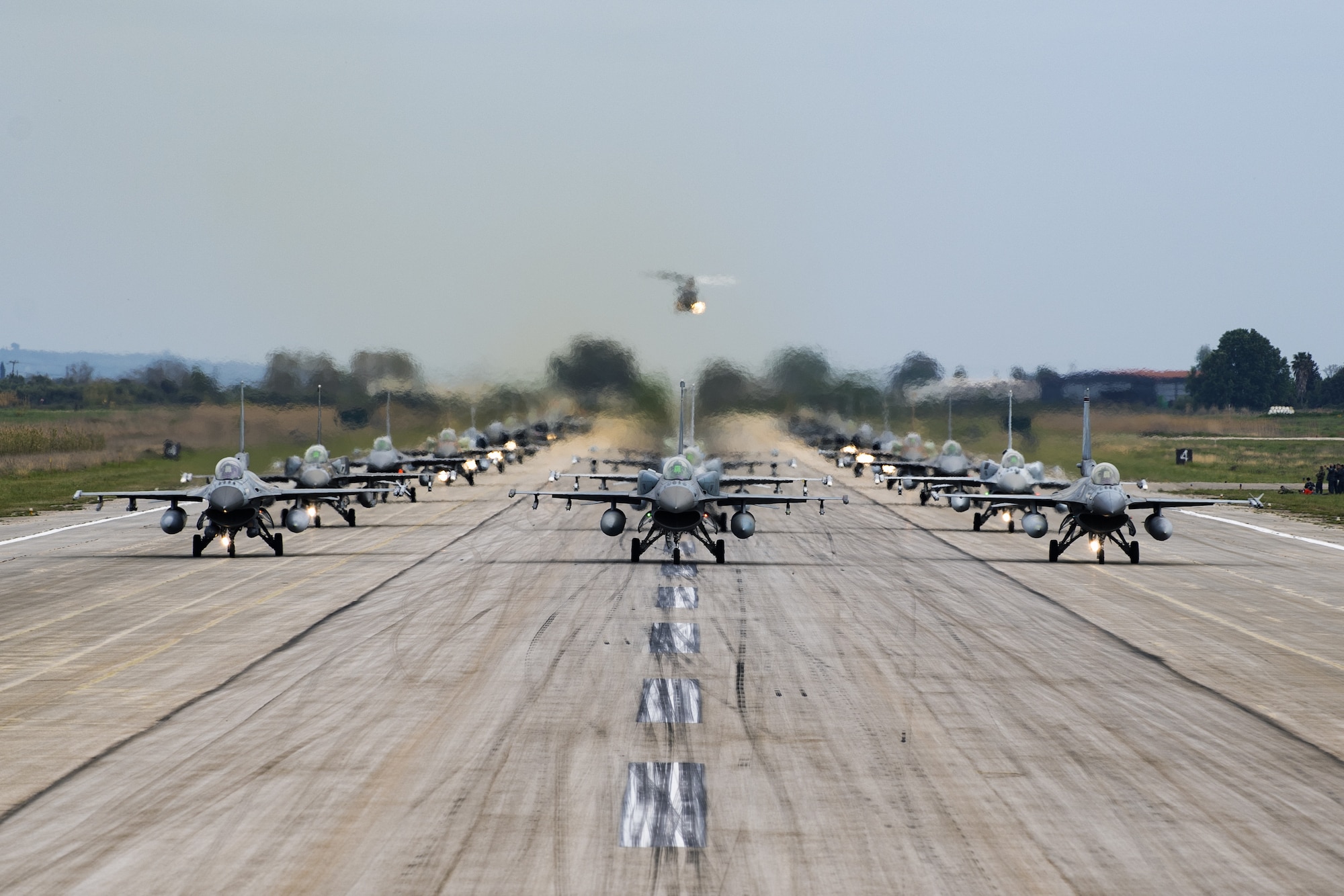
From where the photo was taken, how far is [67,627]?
32.3m

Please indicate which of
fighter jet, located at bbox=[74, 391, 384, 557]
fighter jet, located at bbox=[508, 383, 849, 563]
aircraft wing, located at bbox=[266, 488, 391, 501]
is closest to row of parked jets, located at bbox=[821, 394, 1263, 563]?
fighter jet, located at bbox=[508, 383, 849, 563]

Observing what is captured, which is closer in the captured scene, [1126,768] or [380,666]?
[1126,768]

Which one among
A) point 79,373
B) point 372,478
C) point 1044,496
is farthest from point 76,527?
point 1044,496

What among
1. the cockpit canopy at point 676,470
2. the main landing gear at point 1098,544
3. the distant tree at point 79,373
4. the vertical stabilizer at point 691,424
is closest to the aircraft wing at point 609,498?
the cockpit canopy at point 676,470

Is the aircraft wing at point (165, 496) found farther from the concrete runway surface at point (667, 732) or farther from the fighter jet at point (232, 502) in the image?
the concrete runway surface at point (667, 732)

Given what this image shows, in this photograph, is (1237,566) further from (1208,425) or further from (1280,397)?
(1280,397)

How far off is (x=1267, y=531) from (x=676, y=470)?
3498 centimetres

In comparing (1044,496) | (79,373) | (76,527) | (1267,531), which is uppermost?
(79,373)

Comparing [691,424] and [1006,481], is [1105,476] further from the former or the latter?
[691,424]

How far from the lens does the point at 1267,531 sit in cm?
6109

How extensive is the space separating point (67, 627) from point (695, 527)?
1989 cm

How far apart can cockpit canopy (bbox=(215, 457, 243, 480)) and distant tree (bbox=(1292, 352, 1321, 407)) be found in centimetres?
13969

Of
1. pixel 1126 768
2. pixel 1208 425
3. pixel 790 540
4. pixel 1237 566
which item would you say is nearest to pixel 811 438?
pixel 1208 425

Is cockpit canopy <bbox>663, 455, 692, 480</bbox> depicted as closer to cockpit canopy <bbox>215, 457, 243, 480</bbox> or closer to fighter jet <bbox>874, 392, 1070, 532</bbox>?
cockpit canopy <bbox>215, 457, 243, 480</bbox>
